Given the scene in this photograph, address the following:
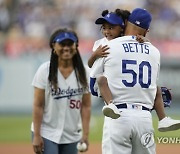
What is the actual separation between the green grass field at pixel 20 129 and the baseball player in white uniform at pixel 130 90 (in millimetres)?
6914

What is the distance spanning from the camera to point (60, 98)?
6.41m

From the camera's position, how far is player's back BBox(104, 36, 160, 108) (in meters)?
5.26

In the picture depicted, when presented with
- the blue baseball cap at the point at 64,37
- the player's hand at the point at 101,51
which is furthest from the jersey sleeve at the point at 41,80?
the player's hand at the point at 101,51

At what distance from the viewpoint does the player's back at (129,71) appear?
A: 526 cm

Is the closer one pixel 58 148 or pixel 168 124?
pixel 168 124

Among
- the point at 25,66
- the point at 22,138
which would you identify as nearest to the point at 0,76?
the point at 25,66

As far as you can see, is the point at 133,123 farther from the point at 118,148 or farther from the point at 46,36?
the point at 46,36

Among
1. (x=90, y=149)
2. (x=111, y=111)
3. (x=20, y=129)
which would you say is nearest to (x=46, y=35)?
(x=20, y=129)

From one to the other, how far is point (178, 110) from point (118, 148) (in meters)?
12.0

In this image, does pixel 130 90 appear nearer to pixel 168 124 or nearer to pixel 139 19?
pixel 168 124

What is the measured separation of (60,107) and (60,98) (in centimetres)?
9

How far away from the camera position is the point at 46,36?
19.1 m

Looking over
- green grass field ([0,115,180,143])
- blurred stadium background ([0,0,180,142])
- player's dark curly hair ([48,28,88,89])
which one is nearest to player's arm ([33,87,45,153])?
player's dark curly hair ([48,28,88,89])

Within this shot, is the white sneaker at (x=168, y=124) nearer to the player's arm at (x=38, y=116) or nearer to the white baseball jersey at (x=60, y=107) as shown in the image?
the white baseball jersey at (x=60, y=107)
